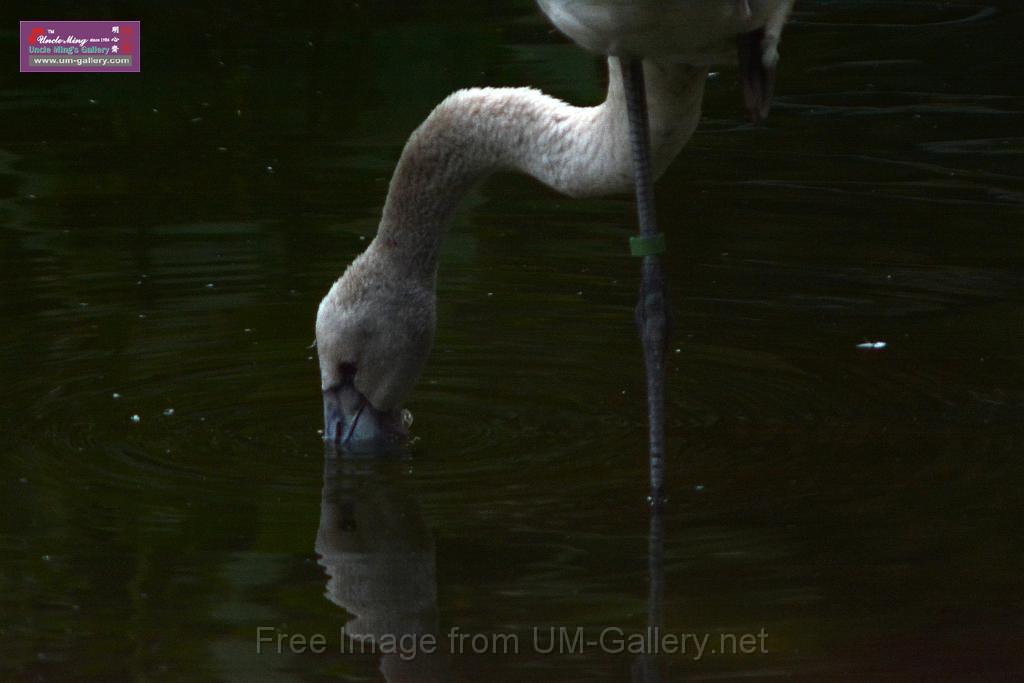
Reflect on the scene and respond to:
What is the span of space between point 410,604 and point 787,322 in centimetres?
279

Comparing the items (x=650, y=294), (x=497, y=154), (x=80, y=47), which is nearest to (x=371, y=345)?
(x=497, y=154)

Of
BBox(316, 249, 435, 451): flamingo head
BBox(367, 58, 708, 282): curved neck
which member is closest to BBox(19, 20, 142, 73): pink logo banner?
BBox(367, 58, 708, 282): curved neck

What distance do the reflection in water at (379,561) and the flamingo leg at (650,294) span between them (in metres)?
0.71

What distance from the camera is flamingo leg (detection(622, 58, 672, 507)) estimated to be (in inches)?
213

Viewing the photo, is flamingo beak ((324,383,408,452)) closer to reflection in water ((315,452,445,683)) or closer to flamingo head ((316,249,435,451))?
flamingo head ((316,249,435,451))

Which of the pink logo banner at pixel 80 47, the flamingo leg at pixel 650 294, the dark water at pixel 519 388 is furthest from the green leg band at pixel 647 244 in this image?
the pink logo banner at pixel 80 47

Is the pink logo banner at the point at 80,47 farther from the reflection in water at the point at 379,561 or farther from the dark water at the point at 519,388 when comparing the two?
the reflection in water at the point at 379,561

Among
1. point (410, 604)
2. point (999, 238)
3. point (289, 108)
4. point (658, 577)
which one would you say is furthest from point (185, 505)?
point (289, 108)

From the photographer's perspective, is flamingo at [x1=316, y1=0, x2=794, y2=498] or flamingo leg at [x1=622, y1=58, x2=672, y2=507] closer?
flamingo at [x1=316, y1=0, x2=794, y2=498]

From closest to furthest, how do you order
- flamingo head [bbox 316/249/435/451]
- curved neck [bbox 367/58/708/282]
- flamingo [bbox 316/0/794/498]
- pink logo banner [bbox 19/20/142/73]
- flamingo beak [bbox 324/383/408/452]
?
flamingo [bbox 316/0/794/498] < curved neck [bbox 367/58/708/282] < flamingo beak [bbox 324/383/408/452] < flamingo head [bbox 316/249/435/451] < pink logo banner [bbox 19/20/142/73]

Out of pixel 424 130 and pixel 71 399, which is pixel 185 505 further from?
pixel 424 130

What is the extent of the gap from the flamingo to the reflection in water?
0.56 m

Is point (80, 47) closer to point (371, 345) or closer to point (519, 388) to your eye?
point (371, 345)

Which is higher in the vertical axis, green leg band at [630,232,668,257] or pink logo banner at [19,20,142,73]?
pink logo banner at [19,20,142,73]
